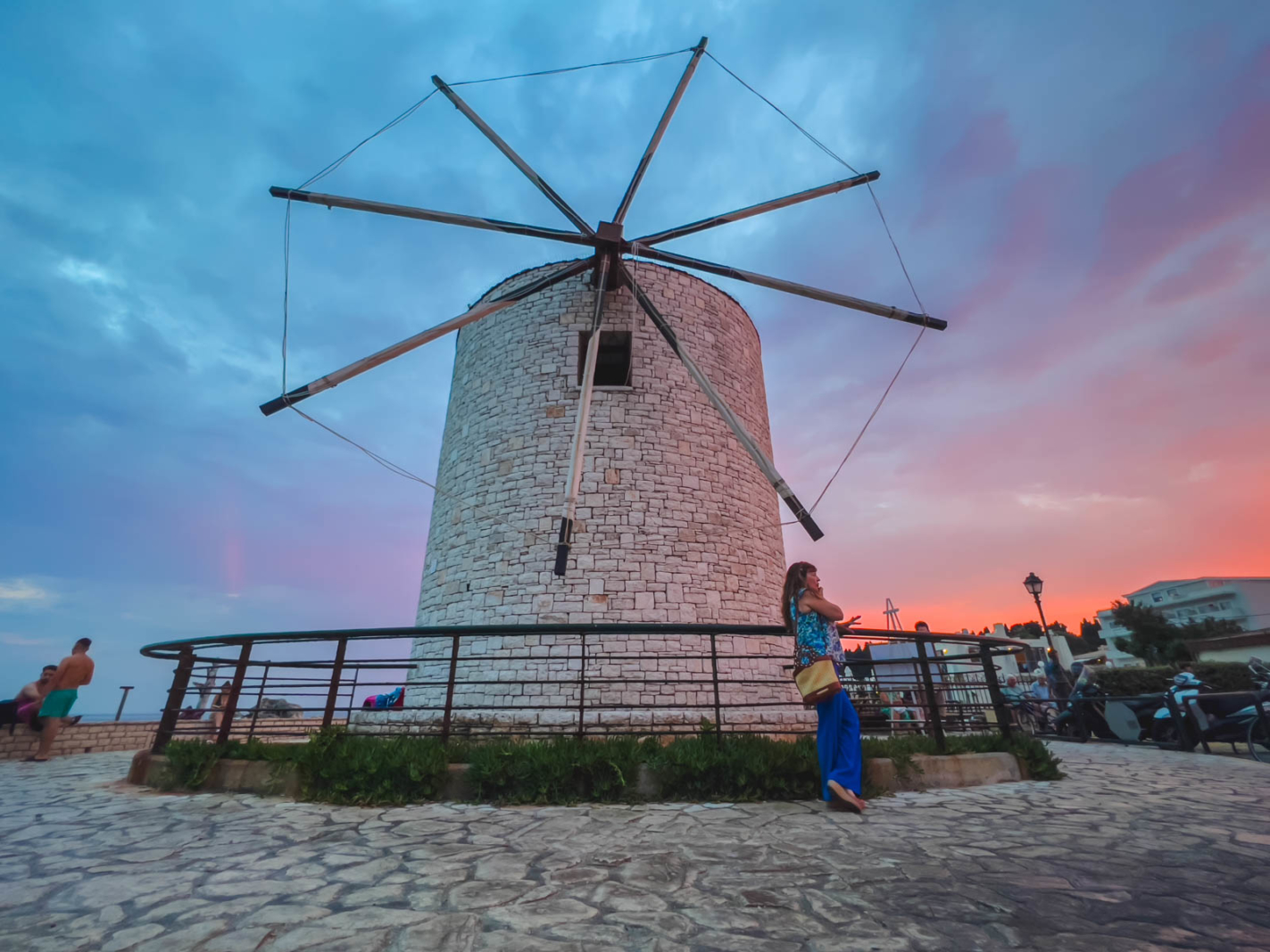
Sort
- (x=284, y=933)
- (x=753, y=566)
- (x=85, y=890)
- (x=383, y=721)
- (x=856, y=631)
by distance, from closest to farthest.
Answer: (x=284, y=933) < (x=85, y=890) < (x=856, y=631) < (x=383, y=721) < (x=753, y=566)

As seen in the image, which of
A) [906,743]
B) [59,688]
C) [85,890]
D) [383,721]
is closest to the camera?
[85,890]

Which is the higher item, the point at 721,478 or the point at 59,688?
the point at 721,478

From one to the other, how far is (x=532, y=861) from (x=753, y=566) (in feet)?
21.1

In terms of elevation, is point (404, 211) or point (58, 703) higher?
point (404, 211)

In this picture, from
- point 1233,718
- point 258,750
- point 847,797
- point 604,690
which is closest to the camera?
point 847,797

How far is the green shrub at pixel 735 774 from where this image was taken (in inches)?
167

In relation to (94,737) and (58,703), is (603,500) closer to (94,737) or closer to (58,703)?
(58,703)

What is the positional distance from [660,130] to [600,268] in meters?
Answer: 3.30

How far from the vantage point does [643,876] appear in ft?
8.72

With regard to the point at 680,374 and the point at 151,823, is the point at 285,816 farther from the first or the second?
the point at 680,374

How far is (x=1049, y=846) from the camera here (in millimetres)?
3049

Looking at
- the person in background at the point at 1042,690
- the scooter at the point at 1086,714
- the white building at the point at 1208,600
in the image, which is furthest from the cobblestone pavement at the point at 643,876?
the white building at the point at 1208,600

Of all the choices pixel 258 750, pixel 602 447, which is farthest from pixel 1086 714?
pixel 258 750

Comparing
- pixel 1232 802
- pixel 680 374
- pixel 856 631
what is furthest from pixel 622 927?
pixel 680 374
